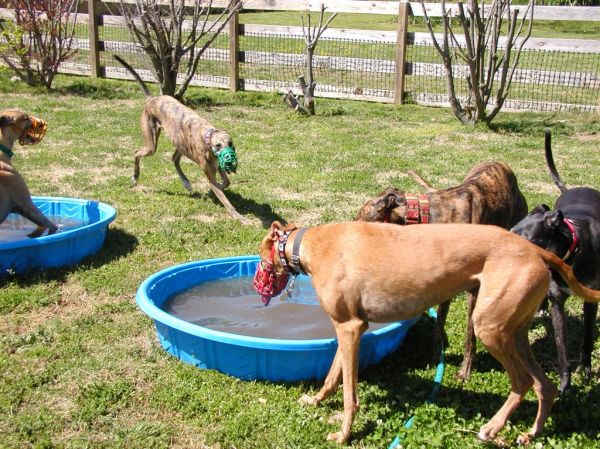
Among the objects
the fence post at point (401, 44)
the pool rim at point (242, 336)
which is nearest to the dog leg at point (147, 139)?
the pool rim at point (242, 336)

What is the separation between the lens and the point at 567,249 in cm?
433

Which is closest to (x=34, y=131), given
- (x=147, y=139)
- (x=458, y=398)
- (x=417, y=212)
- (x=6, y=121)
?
(x=6, y=121)

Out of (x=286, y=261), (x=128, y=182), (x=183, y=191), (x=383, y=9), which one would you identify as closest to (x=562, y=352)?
(x=286, y=261)

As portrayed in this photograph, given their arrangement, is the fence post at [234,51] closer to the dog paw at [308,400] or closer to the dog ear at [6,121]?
the dog ear at [6,121]

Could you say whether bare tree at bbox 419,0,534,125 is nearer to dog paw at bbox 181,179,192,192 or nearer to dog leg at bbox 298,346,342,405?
dog paw at bbox 181,179,192,192

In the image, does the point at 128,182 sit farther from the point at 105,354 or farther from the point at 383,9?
the point at 383,9

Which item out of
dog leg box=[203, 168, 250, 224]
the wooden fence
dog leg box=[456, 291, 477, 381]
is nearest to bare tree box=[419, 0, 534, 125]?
the wooden fence

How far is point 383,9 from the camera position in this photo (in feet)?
48.7

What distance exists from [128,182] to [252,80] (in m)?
7.57

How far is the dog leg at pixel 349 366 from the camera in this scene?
3898 millimetres

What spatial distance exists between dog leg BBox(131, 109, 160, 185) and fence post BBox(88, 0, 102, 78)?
28.7ft

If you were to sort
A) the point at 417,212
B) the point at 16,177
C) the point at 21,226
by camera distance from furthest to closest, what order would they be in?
the point at 21,226 < the point at 16,177 < the point at 417,212

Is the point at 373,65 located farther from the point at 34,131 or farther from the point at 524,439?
Result: the point at 524,439

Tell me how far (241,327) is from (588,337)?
255 cm
